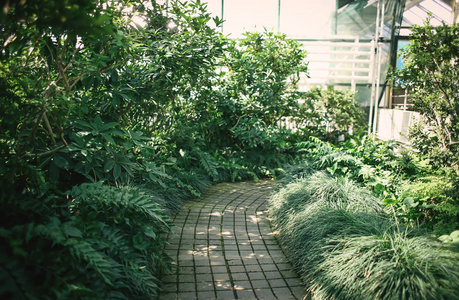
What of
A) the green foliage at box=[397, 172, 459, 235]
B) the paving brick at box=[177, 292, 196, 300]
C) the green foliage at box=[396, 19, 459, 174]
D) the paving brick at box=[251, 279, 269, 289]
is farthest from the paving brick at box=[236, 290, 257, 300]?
the green foliage at box=[396, 19, 459, 174]

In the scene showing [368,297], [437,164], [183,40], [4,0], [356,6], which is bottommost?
[368,297]

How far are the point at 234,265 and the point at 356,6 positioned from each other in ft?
31.7

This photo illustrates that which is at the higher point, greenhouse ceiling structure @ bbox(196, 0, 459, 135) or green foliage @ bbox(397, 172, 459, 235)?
greenhouse ceiling structure @ bbox(196, 0, 459, 135)

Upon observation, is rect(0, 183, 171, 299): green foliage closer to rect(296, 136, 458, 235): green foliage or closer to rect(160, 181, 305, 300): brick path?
rect(160, 181, 305, 300): brick path

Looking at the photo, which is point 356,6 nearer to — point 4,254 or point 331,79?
point 331,79

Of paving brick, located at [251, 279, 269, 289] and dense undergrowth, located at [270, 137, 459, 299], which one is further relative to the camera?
paving brick, located at [251, 279, 269, 289]

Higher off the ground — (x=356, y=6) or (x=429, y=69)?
(x=356, y=6)

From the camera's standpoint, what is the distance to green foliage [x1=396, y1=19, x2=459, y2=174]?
4.02 m

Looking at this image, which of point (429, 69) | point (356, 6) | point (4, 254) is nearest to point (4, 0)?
point (4, 254)

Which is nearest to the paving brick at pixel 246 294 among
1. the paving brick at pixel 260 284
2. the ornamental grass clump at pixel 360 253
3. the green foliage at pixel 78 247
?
the paving brick at pixel 260 284

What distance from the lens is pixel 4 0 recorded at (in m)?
1.61

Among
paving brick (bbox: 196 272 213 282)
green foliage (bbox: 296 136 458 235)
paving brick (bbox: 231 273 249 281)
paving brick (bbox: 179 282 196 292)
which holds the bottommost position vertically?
paving brick (bbox: 231 273 249 281)

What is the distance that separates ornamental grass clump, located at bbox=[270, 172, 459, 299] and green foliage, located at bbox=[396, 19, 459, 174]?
111cm

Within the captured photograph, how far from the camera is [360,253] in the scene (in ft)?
8.59
